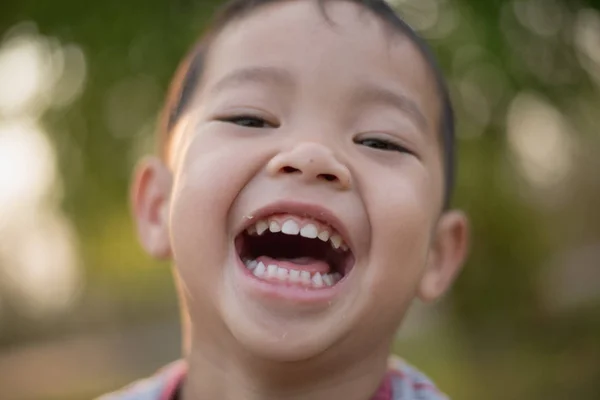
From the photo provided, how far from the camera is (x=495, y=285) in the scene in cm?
250

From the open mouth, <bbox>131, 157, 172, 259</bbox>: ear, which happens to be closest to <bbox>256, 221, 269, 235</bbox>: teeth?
the open mouth

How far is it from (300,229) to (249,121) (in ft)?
0.54

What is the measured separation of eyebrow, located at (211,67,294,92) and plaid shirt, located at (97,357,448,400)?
1.29 feet

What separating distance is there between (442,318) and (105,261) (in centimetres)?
139

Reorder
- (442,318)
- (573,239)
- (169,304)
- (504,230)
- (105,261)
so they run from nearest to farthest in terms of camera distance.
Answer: (504,230) → (442,318) → (105,261) → (573,239) → (169,304)

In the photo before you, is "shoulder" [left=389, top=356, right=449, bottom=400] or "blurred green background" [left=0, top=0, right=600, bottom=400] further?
"blurred green background" [left=0, top=0, right=600, bottom=400]

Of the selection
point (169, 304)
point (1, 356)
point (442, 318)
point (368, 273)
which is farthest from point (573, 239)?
point (368, 273)

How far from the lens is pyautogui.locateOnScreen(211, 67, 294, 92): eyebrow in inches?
36.0

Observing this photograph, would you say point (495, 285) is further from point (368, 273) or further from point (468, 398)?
point (368, 273)

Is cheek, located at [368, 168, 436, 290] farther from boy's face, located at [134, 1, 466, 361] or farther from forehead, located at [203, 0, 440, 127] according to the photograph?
forehead, located at [203, 0, 440, 127]

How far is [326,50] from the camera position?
93 centimetres

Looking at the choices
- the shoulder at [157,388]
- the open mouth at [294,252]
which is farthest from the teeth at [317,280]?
the shoulder at [157,388]

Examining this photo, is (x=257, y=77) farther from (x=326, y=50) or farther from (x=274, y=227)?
(x=274, y=227)

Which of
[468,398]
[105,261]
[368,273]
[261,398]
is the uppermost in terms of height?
[105,261]
